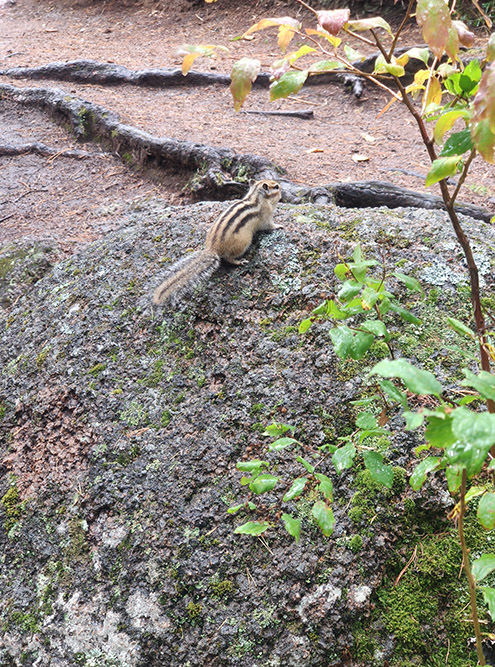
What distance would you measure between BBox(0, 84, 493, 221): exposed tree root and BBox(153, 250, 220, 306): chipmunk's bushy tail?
1.90 m

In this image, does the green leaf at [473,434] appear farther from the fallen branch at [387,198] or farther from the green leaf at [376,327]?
the fallen branch at [387,198]

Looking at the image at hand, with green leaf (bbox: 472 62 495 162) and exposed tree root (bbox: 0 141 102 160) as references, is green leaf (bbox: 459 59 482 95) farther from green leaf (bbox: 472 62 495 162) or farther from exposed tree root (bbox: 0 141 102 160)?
exposed tree root (bbox: 0 141 102 160)

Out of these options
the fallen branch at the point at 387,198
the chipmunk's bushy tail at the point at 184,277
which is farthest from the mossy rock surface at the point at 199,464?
the fallen branch at the point at 387,198

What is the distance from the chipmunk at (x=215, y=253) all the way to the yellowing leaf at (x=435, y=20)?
1.76 metres

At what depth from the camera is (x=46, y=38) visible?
11.7m

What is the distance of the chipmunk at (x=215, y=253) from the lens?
2.84 m

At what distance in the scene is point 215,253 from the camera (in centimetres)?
289

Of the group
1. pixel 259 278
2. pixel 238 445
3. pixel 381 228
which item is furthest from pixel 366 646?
pixel 381 228

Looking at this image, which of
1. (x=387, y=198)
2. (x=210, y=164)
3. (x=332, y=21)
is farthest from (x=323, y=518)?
(x=210, y=164)

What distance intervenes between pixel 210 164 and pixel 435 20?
4.28 metres

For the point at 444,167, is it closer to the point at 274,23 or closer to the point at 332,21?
the point at 332,21

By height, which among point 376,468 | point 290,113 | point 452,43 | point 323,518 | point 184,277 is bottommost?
point 290,113

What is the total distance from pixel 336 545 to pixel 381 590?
0.20m

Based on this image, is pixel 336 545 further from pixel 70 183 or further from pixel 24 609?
pixel 70 183
